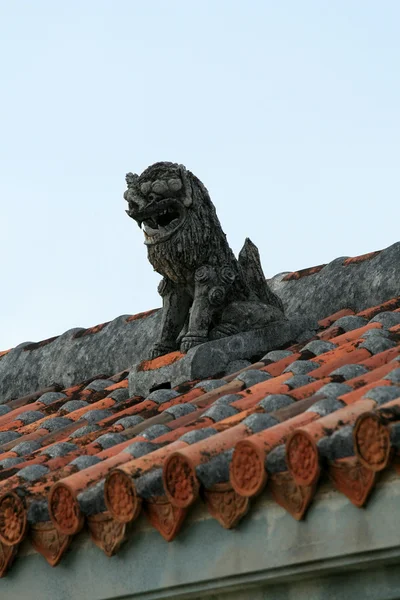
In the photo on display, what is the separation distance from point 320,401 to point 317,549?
0.82m

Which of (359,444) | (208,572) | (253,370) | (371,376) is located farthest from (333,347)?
(359,444)

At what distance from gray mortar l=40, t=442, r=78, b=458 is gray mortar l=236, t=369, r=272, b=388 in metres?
0.94

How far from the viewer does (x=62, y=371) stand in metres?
10.2

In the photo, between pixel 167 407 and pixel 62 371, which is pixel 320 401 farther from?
pixel 62 371

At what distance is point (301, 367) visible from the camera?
6.84 m

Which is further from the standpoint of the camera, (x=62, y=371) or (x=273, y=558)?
(x=62, y=371)

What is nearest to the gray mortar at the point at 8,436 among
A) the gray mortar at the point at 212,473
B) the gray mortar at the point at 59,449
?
the gray mortar at the point at 59,449

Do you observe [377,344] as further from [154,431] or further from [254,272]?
[254,272]

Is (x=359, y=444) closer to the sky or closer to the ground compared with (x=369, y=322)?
closer to the ground

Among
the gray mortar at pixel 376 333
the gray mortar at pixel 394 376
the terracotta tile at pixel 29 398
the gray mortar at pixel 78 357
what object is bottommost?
the gray mortar at pixel 394 376

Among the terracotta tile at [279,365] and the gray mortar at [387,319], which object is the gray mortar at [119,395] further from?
the gray mortar at [387,319]

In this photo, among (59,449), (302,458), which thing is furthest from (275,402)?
(302,458)

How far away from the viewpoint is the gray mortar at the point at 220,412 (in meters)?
6.12

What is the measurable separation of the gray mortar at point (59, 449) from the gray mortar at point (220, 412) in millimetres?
770
